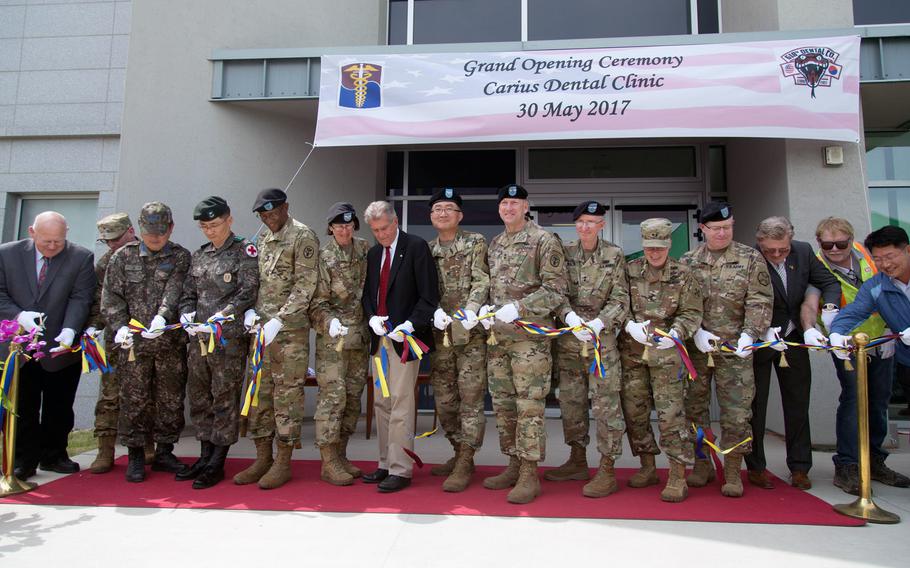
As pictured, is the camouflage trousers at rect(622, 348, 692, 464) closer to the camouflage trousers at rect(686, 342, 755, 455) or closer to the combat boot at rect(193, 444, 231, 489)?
the camouflage trousers at rect(686, 342, 755, 455)

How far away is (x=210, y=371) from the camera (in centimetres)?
400

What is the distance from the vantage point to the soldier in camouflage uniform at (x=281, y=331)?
12.7ft

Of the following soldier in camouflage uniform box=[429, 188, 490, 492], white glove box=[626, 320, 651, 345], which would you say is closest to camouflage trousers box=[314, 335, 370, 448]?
soldier in camouflage uniform box=[429, 188, 490, 492]

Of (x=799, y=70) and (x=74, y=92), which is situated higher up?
(x=74, y=92)

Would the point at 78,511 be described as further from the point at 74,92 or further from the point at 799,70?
the point at 799,70

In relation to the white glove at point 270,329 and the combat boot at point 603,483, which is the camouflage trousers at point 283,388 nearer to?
the white glove at point 270,329

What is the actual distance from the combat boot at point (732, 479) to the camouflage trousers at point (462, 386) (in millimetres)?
1587

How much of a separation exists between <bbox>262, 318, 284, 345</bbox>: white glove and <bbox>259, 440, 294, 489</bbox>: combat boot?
29.6 inches

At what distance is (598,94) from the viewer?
530 cm

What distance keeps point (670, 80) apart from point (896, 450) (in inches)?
153

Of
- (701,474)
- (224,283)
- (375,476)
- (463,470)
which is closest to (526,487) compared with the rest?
(463,470)

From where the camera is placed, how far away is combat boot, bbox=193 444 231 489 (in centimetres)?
385

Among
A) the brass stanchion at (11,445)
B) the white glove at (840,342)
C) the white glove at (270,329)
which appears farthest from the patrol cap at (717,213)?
the brass stanchion at (11,445)

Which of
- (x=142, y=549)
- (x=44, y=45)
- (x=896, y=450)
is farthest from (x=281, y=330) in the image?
(x=44, y=45)
